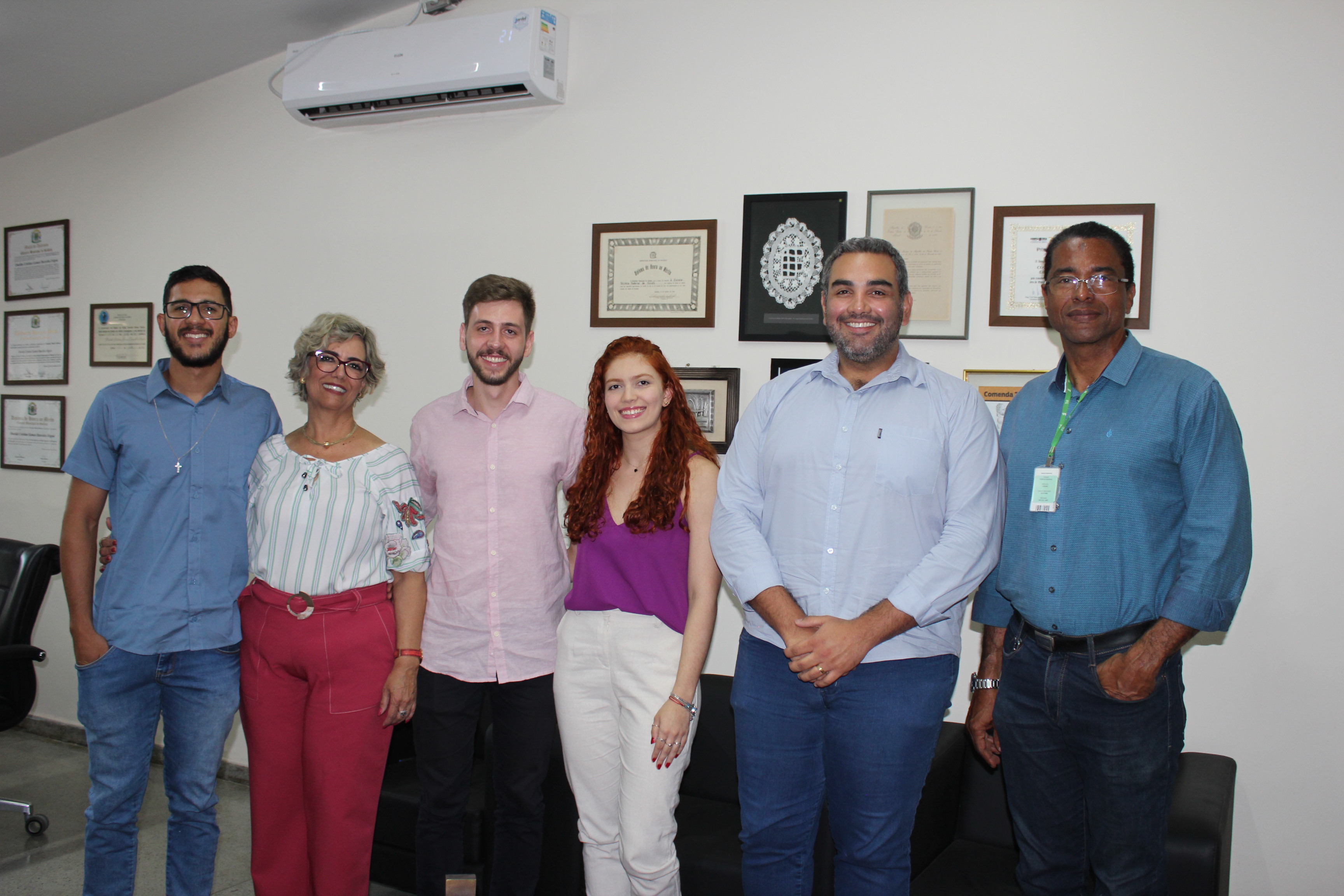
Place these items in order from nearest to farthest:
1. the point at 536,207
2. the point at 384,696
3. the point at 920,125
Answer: the point at 384,696 → the point at 920,125 → the point at 536,207

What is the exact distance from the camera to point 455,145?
322 centimetres

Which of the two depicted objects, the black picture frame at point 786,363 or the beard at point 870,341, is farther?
the black picture frame at point 786,363

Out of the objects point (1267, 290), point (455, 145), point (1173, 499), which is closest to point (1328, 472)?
point (1267, 290)

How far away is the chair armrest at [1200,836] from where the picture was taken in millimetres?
1910

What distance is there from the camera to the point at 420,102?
3.13 metres

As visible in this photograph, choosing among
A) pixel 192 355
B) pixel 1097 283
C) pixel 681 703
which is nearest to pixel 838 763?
pixel 681 703

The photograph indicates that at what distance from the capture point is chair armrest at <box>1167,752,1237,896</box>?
191cm

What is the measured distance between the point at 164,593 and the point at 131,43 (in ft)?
7.57

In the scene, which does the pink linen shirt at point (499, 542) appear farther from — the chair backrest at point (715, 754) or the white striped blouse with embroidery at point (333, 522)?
the chair backrest at point (715, 754)

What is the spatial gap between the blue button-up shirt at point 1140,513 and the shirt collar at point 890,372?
0.99 ft

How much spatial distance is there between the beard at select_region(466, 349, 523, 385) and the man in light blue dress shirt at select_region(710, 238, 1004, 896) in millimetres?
649

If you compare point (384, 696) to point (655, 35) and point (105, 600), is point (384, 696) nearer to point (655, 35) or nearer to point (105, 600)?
point (105, 600)

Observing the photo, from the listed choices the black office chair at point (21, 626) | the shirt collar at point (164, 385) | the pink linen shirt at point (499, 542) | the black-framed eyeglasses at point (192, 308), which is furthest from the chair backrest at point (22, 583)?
the pink linen shirt at point (499, 542)

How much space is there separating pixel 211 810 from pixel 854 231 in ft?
7.82
